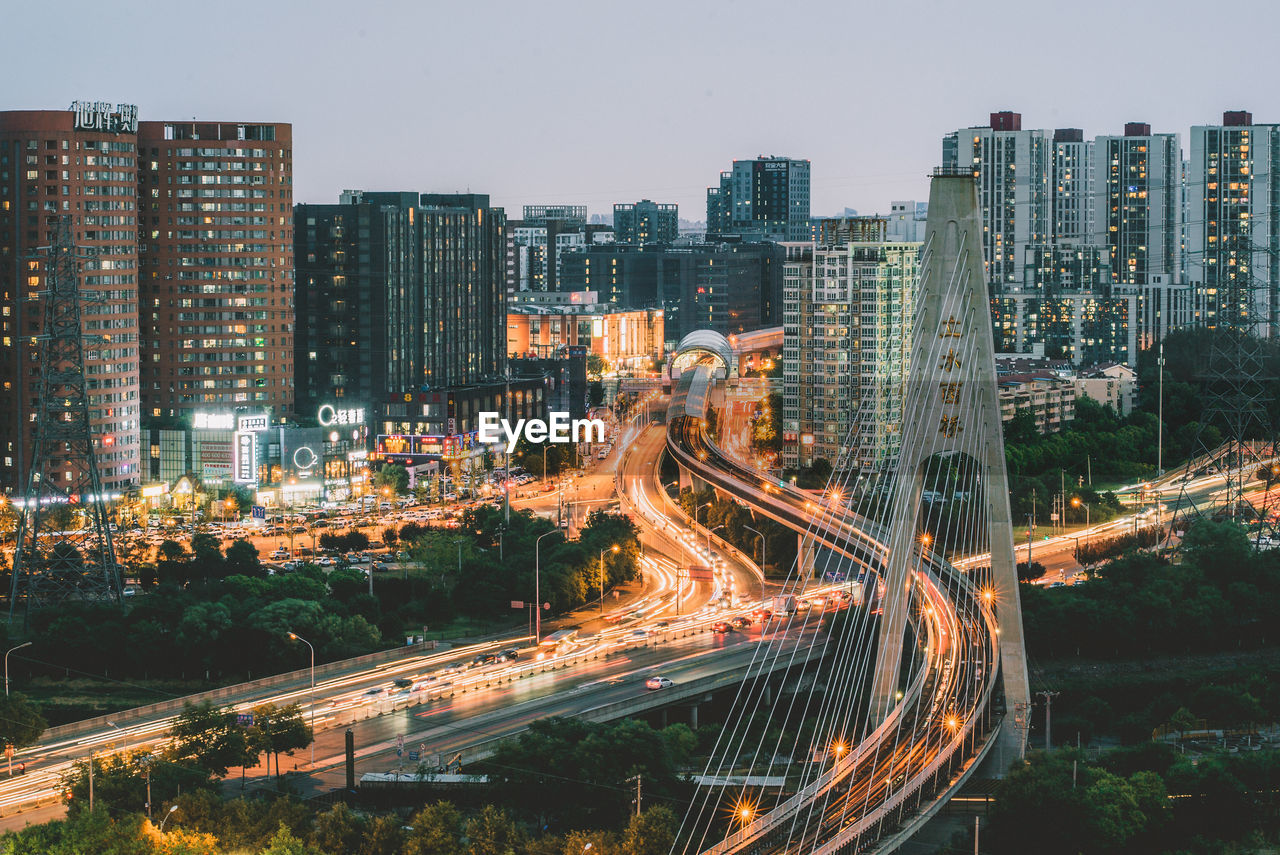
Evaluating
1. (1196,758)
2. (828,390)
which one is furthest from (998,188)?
(1196,758)

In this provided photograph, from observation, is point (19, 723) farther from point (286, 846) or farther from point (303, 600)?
point (286, 846)

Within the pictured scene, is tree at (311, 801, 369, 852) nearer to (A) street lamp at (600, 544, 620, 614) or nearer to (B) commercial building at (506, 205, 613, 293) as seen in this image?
(A) street lamp at (600, 544, 620, 614)

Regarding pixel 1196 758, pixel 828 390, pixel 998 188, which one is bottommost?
pixel 1196 758

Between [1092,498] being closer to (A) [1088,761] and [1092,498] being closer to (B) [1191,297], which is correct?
(A) [1088,761]

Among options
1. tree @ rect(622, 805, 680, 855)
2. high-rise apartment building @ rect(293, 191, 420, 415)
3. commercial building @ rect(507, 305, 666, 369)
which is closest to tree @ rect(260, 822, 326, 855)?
tree @ rect(622, 805, 680, 855)

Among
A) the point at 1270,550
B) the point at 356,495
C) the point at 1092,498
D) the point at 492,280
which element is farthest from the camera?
the point at 492,280
